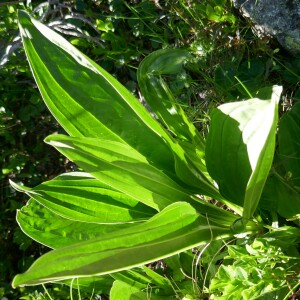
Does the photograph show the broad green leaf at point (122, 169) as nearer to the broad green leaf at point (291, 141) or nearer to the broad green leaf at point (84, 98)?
the broad green leaf at point (84, 98)

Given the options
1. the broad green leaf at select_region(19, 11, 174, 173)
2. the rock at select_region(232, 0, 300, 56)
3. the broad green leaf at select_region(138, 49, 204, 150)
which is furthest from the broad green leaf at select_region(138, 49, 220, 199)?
the rock at select_region(232, 0, 300, 56)

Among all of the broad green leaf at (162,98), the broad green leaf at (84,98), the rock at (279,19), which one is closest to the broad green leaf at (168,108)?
the broad green leaf at (162,98)

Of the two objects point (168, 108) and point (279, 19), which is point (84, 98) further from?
point (279, 19)

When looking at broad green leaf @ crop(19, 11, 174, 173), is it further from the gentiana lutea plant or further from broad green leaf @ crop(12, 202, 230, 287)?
broad green leaf @ crop(12, 202, 230, 287)

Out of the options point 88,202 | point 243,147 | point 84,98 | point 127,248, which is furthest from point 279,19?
point 127,248

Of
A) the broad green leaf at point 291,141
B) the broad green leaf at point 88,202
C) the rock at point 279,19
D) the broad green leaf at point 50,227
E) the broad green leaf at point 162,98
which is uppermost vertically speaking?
the rock at point 279,19

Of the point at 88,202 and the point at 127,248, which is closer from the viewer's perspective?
the point at 127,248
